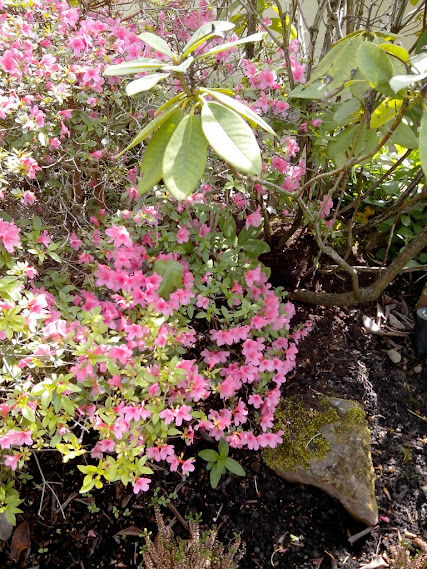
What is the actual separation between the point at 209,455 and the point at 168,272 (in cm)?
67

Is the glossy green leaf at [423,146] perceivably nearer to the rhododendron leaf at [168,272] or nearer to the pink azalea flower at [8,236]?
the rhododendron leaf at [168,272]

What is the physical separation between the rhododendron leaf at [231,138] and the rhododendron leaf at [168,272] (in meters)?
0.74

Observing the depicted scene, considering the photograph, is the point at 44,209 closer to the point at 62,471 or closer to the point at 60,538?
the point at 62,471

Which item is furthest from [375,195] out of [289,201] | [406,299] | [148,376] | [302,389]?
[148,376]

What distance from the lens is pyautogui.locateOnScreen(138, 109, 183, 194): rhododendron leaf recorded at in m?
0.97

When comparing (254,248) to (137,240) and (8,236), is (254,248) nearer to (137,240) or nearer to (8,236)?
(137,240)

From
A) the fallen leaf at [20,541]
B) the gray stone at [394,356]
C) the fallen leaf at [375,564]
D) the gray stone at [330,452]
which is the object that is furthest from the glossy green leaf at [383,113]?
the fallen leaf at [20,541]

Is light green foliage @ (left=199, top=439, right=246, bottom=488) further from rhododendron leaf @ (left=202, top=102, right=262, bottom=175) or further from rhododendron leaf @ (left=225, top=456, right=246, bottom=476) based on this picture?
rhododendron leaf @ (left=202, top=102, right=262, bottom=175)

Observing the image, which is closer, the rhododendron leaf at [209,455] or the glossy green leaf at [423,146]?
the glossy green leaf at [423,146]

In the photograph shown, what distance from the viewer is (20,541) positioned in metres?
1.68

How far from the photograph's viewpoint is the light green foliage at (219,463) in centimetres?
172

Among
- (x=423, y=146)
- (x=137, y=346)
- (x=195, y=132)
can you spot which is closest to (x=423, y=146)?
(x=423, y=146)

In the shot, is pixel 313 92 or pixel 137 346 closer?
pixel 313 92

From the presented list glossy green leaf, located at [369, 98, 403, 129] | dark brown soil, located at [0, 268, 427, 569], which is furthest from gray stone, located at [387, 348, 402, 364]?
glossy green leaf, located at [369, 98, 403, 129]
